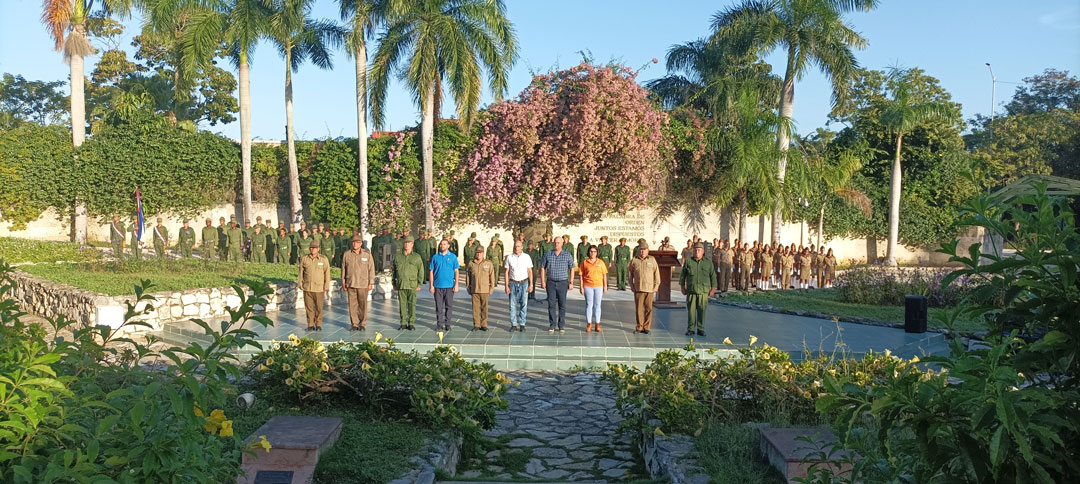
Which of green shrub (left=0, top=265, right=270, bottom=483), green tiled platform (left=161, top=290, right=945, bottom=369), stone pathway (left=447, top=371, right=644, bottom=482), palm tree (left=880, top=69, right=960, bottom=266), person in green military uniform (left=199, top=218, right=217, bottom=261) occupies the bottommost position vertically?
stone pathway (left=447, top=371, right=644, bottom=482)

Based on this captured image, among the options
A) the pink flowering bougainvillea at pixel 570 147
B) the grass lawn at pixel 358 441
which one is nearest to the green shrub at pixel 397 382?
the grass lawn at pixel 358 441

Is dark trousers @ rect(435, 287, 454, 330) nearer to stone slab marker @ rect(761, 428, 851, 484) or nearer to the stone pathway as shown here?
the stone pathway

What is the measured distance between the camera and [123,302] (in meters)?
12.5

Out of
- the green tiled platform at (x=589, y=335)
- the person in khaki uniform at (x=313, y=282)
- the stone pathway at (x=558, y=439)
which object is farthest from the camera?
the person in khaki uniform at (x=313, y=282)

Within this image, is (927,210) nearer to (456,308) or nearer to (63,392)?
(456,308)

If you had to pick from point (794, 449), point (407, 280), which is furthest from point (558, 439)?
point (407, 280)

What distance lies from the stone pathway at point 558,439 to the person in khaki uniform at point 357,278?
12.8 ft

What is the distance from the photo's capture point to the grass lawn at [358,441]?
5566 mm

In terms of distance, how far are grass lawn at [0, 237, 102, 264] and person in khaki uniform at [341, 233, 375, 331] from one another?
28.7ft

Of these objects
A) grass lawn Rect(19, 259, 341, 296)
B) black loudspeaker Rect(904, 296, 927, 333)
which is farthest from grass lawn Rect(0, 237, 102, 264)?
black loudspeaker Rect(904, 296, 927, 333)

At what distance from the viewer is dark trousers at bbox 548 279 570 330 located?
1299 cm

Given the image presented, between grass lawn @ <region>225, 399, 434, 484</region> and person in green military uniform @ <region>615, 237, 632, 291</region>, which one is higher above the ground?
person in green military uniform @ <region>615, 237, 632, 291</region>

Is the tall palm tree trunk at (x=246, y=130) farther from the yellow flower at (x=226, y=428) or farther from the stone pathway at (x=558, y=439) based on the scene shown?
the yellow flower at (x=226, y=428)

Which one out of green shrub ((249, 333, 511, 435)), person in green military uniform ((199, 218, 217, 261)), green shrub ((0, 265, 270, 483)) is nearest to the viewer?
green shrub ((0, 265, 270, 483))
